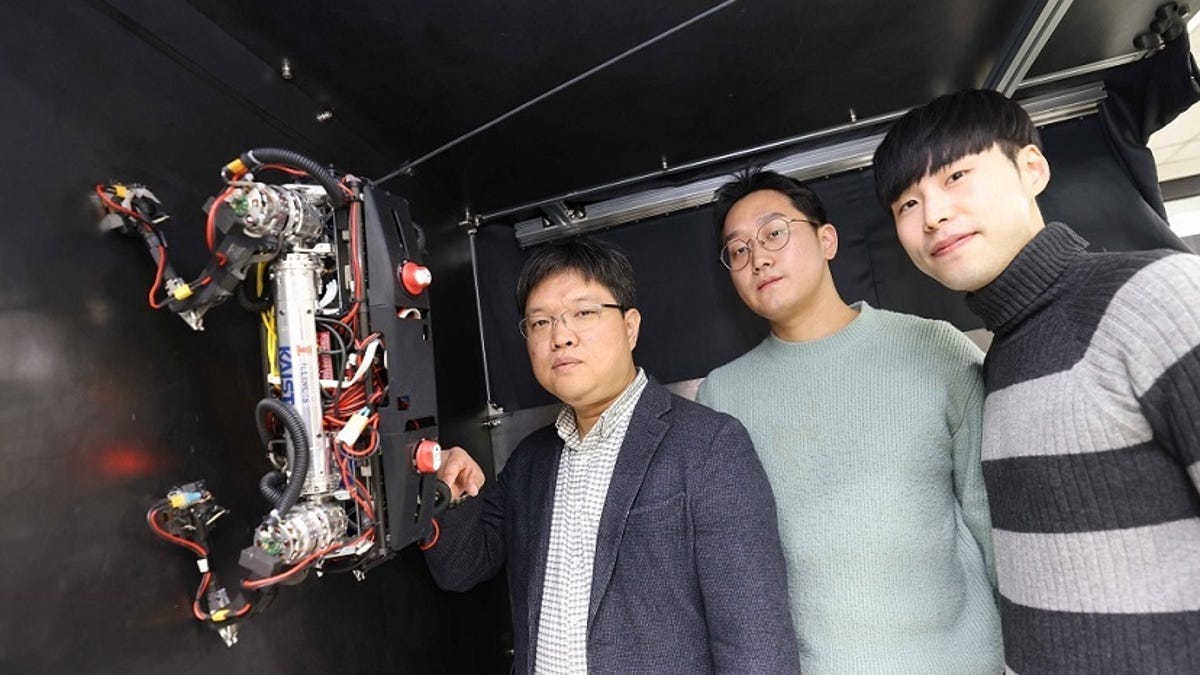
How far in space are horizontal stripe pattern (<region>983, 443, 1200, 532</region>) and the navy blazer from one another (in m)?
0.44

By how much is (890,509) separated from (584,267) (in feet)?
2.86

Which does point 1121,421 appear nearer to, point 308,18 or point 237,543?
point 237,543

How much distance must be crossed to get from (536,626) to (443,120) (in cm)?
133

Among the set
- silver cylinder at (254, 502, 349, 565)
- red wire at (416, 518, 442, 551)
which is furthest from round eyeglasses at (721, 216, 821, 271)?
silver cylinder at (254, 502, 349, 565)

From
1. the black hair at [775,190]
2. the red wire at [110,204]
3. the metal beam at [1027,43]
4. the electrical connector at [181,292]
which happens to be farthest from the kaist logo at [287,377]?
the metal beam at [1027,43]

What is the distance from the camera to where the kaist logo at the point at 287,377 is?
863mm

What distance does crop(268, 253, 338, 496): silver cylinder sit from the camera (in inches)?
34.0

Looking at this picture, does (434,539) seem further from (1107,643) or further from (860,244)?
(860,244)

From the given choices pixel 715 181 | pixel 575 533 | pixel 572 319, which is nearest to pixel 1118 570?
pixel 575 533

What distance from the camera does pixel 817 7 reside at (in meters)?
1.31

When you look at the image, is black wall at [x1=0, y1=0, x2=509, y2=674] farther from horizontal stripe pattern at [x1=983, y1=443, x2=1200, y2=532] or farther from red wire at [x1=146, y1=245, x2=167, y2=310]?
horizontal stripe pattern at [x1=983, y1=443, x2=1200, y2=532]

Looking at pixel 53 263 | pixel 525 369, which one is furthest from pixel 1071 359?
pixel 525 369

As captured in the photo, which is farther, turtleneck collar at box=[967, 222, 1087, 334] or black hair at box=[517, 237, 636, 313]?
black hair at box=[517, 237, 636, 313]

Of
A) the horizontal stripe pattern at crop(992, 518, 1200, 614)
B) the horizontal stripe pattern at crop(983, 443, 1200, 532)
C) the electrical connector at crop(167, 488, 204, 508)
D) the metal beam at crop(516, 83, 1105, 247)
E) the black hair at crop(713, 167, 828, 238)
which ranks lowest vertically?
the horizontal stripe pattern at crop(992, 518, 1200, 614)
